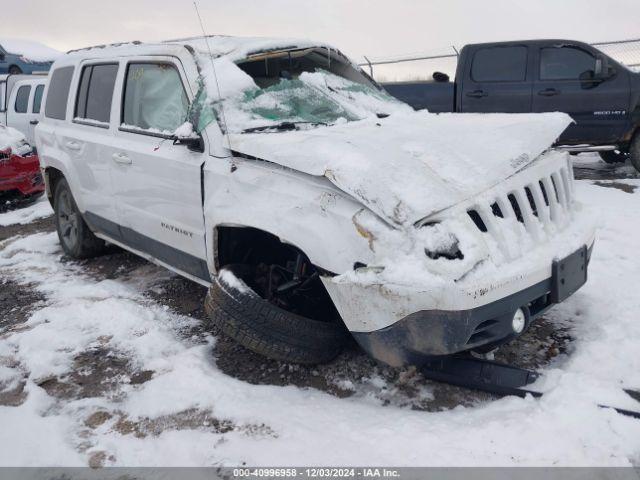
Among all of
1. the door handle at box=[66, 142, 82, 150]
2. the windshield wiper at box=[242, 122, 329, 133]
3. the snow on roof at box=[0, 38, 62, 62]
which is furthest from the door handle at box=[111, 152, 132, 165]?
the snow on roof at box=[0, 38, 62, 62]

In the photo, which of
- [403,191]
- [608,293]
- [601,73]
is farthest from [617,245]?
[601,73]

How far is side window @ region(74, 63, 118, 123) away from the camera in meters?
4.19

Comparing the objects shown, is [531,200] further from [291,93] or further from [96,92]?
[96,92]

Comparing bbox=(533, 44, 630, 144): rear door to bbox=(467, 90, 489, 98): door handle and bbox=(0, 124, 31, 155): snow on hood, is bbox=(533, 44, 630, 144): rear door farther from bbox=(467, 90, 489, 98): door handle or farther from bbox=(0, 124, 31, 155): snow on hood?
bbox=(0, 124, 31, 155): snow on hood

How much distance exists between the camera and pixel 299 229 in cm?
254

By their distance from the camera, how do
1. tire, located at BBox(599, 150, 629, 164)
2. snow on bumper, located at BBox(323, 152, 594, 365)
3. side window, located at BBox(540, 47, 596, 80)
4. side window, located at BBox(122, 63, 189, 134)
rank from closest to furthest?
snow on bumper, located at BBox(323, 152, 594, 365)
side window, located at BBox(122, 63, 189, 134)
side window, located at BBox(540, 47, 596, 80)
tire, located at BBox(599, 150, 629, 164)

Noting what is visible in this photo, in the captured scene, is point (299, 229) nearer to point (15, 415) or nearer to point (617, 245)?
point (15, 415)

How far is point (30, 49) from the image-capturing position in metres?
19.4

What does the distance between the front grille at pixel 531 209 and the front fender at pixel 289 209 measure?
0.52 meters

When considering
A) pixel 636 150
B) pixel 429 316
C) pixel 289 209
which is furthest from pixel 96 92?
pixel 636 150

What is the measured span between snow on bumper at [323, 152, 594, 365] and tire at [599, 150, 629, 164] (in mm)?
7134

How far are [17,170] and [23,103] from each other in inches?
153

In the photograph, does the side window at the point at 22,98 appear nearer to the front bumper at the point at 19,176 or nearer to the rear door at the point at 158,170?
the front bumper at the point at 19,176

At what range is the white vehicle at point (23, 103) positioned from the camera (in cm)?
1077
